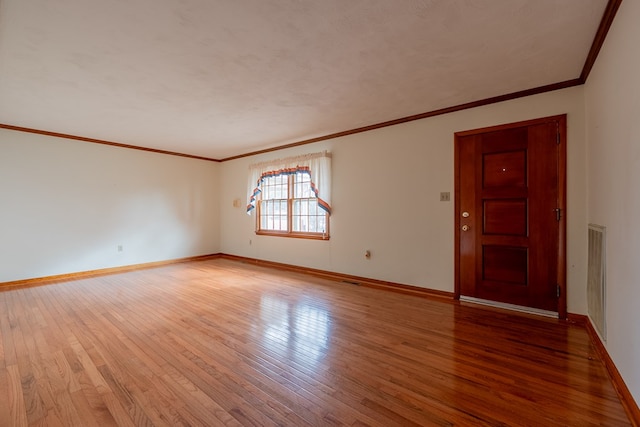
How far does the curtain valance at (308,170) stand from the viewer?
4.96 m

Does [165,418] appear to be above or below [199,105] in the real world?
below

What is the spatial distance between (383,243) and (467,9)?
3032 millimetres

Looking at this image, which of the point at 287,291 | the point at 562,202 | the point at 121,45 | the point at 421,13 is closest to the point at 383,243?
the point at 287,291

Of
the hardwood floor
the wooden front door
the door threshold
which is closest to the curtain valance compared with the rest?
the hardwood floor

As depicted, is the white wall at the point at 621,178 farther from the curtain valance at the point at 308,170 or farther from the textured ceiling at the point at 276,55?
the curtain valance at the point at 308,170

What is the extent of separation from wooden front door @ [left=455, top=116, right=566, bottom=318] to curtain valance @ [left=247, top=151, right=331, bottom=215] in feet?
6.83

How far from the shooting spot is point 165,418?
1.61m

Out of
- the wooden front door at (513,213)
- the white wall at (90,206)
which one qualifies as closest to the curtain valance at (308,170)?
the white wall at (90,206)

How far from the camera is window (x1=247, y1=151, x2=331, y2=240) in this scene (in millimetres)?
5012

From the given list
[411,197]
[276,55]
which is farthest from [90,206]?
[411,197]

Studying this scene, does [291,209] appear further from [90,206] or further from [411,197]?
[90,206]

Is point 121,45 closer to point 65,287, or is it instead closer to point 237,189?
point 65,287

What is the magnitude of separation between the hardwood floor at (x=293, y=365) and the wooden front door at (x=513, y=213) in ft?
1.20

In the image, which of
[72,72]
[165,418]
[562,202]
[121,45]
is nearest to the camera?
[165,418]
